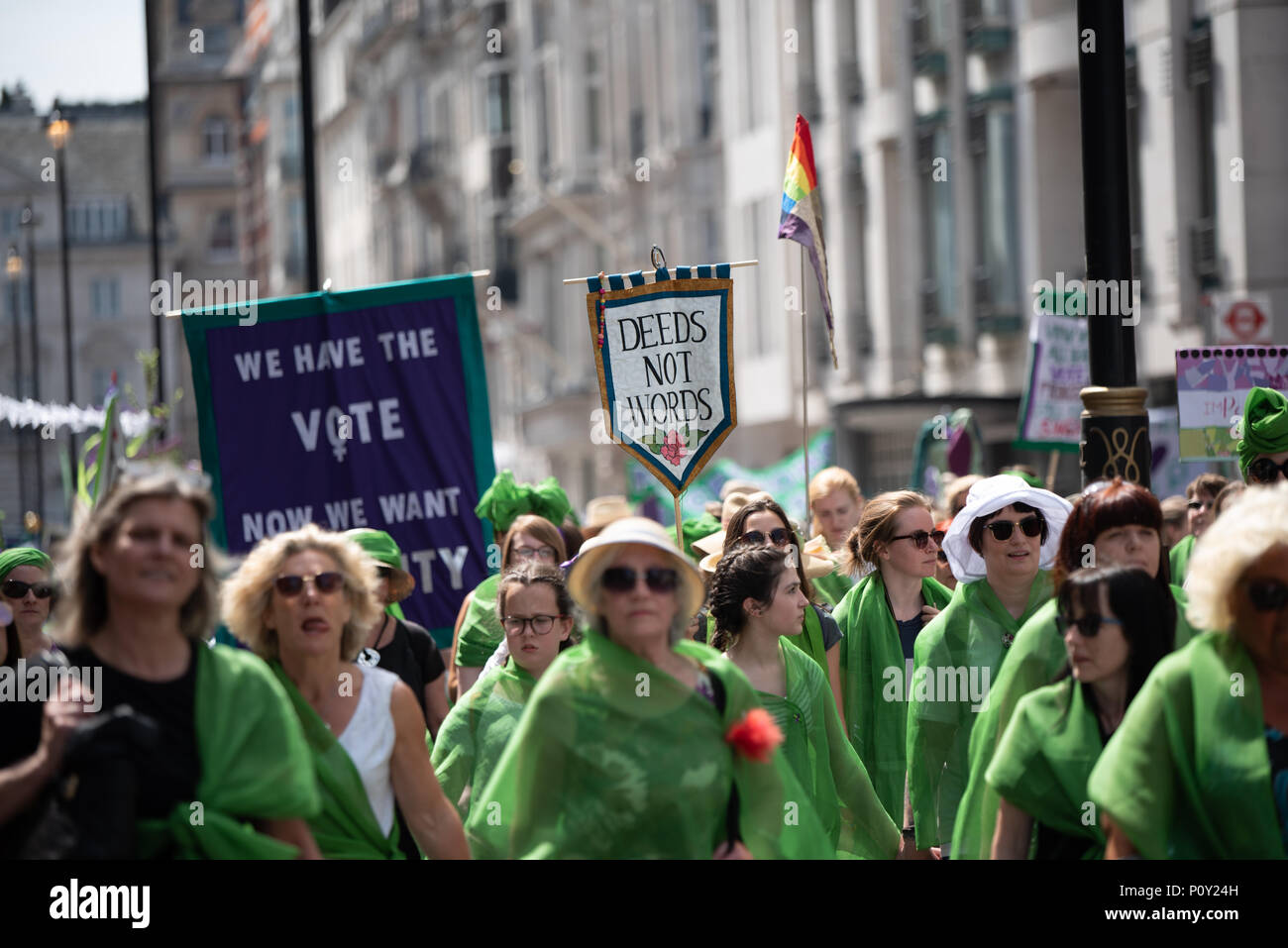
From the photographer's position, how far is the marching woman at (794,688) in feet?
22.3

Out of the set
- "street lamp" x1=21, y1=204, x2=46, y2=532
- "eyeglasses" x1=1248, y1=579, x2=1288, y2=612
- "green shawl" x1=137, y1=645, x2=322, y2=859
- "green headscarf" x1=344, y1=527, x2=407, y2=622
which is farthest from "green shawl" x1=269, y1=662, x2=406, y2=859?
"street lamp" x1=21, y1=204, x2=46, y2=532

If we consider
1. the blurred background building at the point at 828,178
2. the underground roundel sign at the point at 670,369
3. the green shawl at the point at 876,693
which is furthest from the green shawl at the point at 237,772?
the blurred background building at the point at 828,178

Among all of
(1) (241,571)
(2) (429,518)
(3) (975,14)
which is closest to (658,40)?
(3) (975,14)

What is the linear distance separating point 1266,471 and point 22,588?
4626 millimetres

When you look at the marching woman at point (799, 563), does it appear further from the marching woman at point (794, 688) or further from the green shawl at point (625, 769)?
the green shawl at point (625, 769)

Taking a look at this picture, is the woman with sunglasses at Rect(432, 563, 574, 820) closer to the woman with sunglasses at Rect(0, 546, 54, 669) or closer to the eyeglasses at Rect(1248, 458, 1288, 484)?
the woman with sunglasses at Rect(0, 546, 54, 669)

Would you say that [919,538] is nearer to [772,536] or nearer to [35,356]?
[772,536]

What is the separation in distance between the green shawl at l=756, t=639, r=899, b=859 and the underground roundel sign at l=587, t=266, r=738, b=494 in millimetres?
2195

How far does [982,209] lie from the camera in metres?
27.4

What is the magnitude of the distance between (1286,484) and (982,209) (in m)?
23.2

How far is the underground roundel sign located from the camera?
30.0ft
